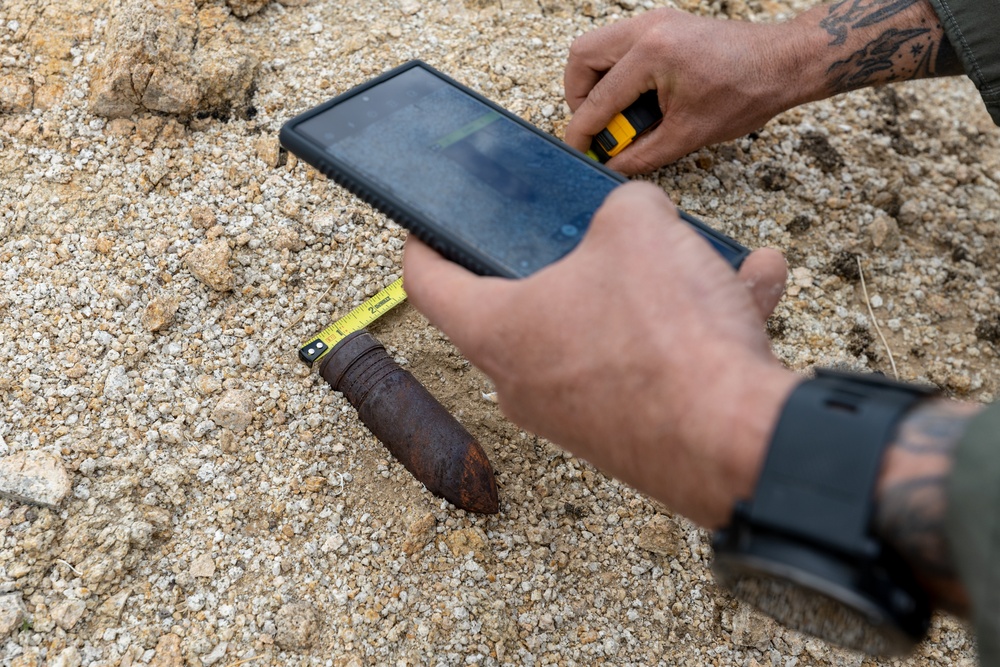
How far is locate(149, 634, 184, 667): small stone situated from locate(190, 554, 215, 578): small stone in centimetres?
15

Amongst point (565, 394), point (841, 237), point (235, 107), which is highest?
point (565, 394)

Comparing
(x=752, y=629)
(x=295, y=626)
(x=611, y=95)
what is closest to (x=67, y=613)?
(x=295, y=626)

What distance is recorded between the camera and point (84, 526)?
1.98 m

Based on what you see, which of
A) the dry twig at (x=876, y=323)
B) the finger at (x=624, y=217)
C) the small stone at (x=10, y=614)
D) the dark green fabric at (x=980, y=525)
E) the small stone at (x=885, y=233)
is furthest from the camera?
the small stone at (x=885, y=233)

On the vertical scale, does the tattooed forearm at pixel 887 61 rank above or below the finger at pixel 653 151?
above

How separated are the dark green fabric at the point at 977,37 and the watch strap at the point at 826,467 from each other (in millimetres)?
1694

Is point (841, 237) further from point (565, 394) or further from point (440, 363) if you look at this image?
point (565, 394)

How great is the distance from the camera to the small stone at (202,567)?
1998mm

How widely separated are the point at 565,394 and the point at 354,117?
0.89m

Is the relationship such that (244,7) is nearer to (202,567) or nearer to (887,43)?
(202,567)

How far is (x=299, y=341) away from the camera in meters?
2.35

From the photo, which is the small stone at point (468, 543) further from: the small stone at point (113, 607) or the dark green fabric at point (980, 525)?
the dark green fabric at point (980, 525)

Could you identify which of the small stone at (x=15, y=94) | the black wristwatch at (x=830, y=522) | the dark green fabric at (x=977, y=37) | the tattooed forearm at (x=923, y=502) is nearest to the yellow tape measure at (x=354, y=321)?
the small stone at (x=15, y=94)

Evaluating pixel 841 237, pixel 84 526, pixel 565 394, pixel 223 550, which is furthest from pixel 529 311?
pixel 841 237
